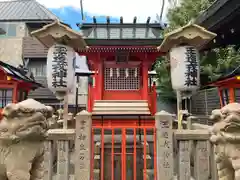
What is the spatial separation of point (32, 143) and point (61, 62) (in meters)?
3.68

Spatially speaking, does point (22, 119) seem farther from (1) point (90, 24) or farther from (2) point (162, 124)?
(1) point (90, 24)

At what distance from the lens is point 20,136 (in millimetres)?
2471

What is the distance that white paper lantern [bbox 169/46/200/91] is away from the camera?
557 cm

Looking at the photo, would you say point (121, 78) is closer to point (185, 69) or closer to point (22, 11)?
point (185, 69)

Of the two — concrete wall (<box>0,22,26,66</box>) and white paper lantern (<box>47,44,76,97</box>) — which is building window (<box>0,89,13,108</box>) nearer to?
white paper lantern (<box>47,44,76,97</box>)

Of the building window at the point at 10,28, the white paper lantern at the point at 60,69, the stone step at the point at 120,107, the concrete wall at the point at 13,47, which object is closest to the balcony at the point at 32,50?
the concrete wall at the point at 13,47

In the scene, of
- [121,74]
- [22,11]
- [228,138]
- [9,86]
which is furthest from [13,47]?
[228,138]

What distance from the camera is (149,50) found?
889 cm

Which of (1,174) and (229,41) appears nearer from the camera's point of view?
(1,174)

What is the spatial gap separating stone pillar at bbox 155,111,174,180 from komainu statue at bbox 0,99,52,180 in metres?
2.26

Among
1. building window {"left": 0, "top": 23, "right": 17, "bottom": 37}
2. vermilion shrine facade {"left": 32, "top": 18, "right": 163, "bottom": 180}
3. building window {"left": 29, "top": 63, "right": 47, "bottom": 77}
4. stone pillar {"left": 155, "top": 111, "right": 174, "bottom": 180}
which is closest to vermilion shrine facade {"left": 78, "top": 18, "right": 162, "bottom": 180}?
vermilion shrine facade {"left": 32, "top": 18, "right": 163, "bottom": 180}

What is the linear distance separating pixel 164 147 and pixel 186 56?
249 centimetres

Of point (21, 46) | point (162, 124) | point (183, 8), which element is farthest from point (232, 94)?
point (21, 46)

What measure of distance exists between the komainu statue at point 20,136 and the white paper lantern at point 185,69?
3.79 m
